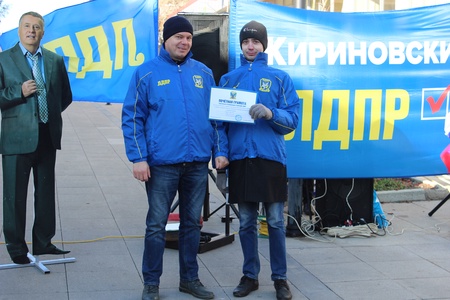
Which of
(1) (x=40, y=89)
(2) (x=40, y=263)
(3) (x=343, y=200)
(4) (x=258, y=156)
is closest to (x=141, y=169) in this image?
(4) (x=258, y=156)

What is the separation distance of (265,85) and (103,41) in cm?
196

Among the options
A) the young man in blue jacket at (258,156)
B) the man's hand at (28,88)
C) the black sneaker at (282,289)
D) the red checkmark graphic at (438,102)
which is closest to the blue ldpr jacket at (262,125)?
the young man in blue jacket at (258,156)

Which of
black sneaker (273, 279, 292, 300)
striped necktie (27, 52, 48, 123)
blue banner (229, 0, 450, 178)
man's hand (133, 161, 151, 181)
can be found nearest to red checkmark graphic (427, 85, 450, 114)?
blue banner (229, 0, 450, 178)

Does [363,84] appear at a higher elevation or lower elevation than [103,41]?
lower

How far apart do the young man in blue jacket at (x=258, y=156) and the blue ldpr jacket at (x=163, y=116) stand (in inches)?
11.3

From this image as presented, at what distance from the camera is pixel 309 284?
564 cm

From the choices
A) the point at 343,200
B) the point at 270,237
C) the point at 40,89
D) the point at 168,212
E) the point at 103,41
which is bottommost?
the point at 343,200

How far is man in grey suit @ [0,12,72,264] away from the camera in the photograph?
5699 millimetres

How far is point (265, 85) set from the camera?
17.1ft

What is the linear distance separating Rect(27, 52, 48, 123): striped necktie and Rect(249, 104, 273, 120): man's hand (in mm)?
1833

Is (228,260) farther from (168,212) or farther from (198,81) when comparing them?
(198,81)

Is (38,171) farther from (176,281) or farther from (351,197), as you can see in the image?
(351,197)

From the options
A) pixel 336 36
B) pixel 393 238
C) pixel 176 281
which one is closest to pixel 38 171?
pixel 176 281

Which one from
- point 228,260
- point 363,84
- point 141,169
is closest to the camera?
point 141,169
